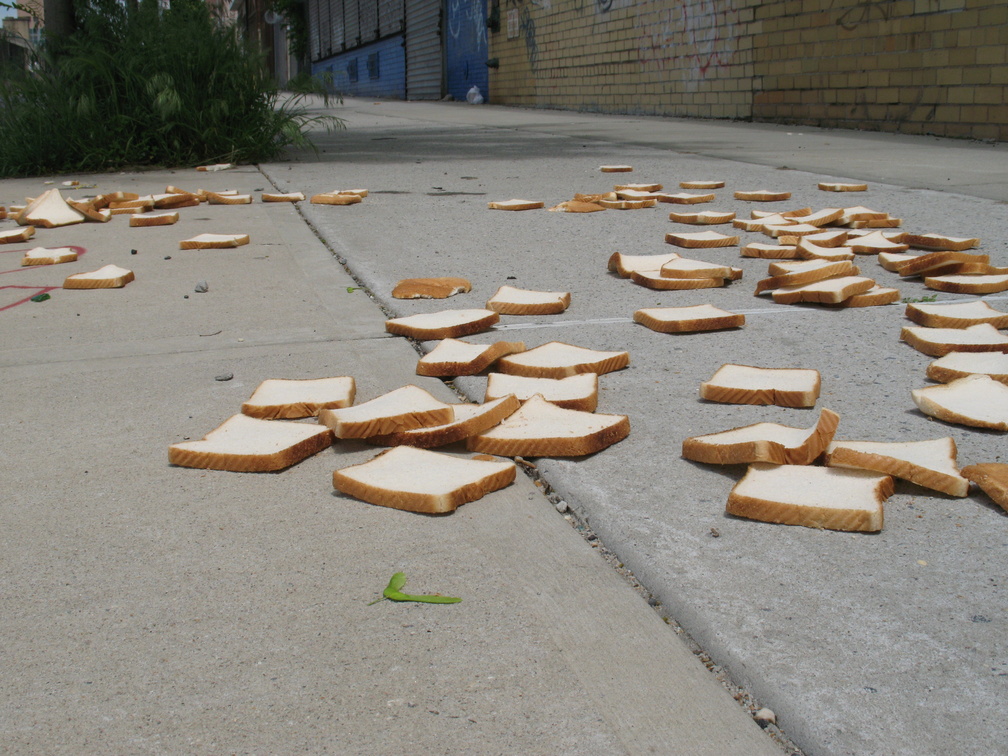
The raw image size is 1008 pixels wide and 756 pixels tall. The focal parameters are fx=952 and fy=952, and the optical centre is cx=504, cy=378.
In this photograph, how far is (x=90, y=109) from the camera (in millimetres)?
6902

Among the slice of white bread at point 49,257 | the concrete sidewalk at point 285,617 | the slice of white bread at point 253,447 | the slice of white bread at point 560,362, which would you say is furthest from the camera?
the slice of white bread at point 49,257

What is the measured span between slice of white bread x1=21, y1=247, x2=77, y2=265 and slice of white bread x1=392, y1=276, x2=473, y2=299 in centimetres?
160

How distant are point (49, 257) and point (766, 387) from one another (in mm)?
3047

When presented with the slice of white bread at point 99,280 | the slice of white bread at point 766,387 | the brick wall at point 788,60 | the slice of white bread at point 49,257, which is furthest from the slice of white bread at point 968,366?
the brick wall at point 788,60

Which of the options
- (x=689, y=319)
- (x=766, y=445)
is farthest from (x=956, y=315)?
(x=766, y=445)

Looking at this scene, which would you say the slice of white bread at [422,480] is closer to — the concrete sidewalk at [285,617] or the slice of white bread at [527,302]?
the concrete sidewalk at [285,617]

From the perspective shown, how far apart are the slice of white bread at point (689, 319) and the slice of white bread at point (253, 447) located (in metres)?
1.10

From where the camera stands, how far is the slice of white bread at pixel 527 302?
2.80 m

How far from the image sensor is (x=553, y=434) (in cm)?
177

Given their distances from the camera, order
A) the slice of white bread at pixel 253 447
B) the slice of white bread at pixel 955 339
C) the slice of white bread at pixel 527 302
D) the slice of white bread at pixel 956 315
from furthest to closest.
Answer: the slice of white bread at pixel 527 302 < the slice of white bread at pixel 956 315 < the slice of white bread at pixel 955 339 < the slice of white bread at pixel 253 447

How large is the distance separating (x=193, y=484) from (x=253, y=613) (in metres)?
0.49

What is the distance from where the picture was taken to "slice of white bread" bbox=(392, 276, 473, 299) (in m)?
3.00

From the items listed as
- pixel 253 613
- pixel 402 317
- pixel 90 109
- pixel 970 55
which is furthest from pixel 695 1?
pixel 253 613

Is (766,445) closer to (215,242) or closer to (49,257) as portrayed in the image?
(215,242)
